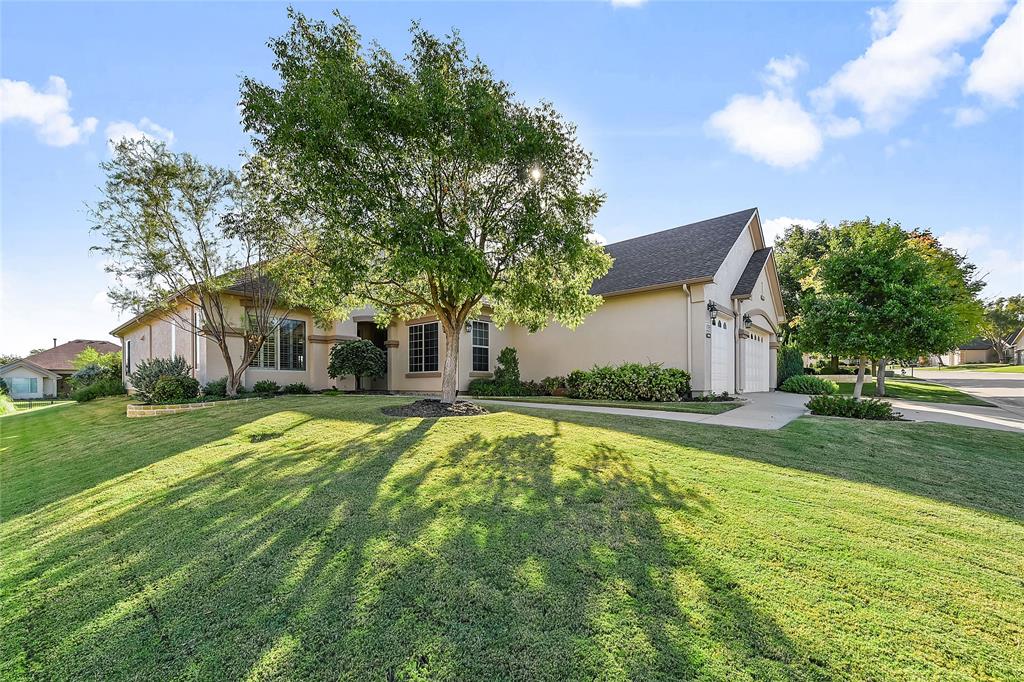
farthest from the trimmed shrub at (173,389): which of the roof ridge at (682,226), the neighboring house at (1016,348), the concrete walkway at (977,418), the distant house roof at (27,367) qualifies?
the neighboring house at (1016,348)

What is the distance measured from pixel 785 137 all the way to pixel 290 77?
10704 mm

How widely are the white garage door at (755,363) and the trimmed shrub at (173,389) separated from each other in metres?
18.2

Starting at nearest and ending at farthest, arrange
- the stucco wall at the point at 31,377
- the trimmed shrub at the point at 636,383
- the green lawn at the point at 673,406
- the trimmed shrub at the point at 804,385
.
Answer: the green lawn at the point at 673,406, the trimmed shrub at the point at 636,383, the trimmed shrub at the point at 804,385, the stucco wall at the point at 31,377

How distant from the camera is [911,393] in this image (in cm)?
1673

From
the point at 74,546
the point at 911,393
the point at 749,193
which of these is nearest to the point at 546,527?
the point at 74,546

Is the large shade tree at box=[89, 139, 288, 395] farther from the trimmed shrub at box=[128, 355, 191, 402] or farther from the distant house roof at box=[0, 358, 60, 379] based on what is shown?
the distant house roof at box=[0, 358, 60, 379]

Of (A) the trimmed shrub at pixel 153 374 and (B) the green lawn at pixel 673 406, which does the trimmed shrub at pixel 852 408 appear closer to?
(B) the green lawn at pixel 673 406

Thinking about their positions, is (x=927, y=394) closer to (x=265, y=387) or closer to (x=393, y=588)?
(x=393, y=588)

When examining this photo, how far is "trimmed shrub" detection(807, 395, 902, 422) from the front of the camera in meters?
9.09

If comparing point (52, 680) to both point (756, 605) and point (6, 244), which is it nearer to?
point (756, 605)

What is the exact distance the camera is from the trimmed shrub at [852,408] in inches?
358

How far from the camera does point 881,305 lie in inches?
398

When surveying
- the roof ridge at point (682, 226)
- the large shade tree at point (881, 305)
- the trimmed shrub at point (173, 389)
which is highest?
the roof ridge at point (682, 226)

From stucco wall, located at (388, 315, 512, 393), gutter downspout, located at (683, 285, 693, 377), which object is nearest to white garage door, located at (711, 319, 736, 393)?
gutter downspout, located at (683, 285, 693, 377)
